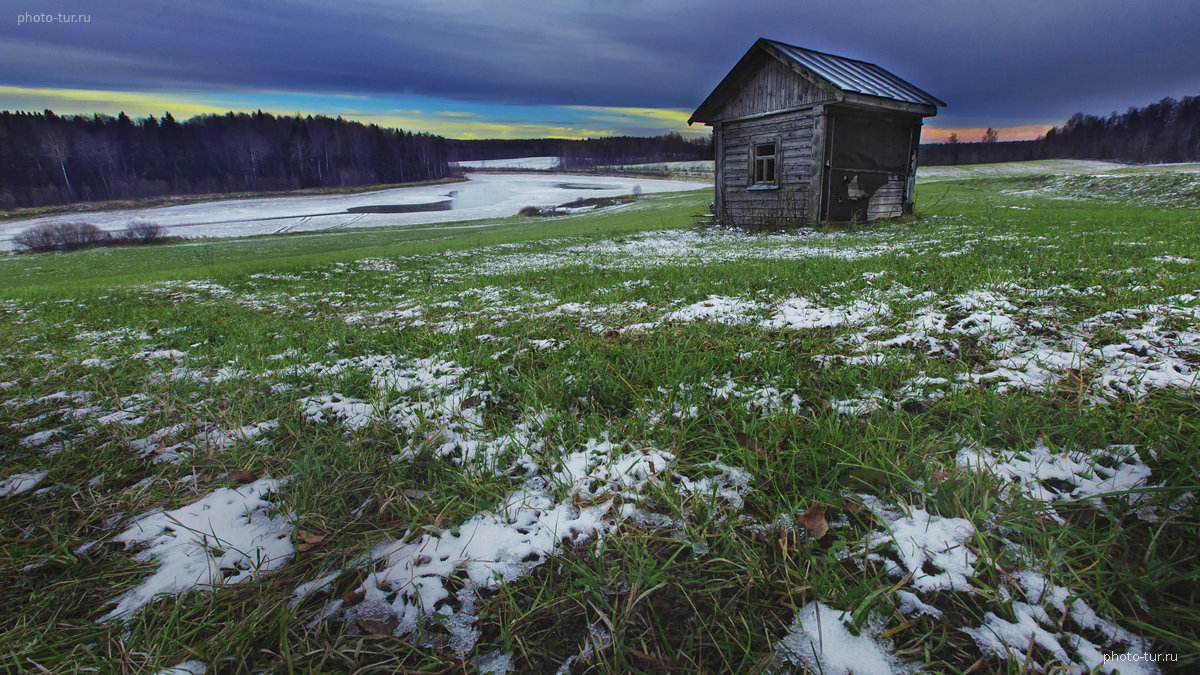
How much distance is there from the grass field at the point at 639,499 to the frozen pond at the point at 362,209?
43774 millimetres

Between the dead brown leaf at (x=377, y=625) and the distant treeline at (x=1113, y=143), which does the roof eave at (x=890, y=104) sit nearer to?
the dead brown leaf at (x=377, y=625)

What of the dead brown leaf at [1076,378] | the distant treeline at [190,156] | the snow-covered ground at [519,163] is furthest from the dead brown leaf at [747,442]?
the snow-covered ground at [519,163]

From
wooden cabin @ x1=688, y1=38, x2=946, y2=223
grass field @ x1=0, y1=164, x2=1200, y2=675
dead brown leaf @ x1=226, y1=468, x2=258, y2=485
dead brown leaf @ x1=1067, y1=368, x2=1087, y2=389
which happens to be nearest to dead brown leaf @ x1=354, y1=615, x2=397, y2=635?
grass field @ x1=0, y1=164, x2=1200, y2=675

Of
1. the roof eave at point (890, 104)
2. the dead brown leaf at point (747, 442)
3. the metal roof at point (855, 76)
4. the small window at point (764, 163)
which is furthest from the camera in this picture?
the small window at point (764, 163)

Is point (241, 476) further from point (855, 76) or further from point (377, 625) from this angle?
point (855, 76)

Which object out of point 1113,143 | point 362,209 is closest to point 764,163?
point 362,209

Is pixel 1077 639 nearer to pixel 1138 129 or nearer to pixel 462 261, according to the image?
pixel 462 261

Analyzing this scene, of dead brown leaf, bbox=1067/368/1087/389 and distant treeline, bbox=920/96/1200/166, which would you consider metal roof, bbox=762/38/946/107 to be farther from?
distant treeline, bbox=920/96/1200/166

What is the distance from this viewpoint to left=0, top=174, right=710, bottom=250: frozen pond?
1855 inches

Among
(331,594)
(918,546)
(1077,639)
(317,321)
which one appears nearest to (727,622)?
(918,546)

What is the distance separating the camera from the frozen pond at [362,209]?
155 feet

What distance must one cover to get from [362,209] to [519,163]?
67.8 meters

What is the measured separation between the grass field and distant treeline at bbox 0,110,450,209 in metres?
91.8

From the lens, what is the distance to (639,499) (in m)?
1.61
